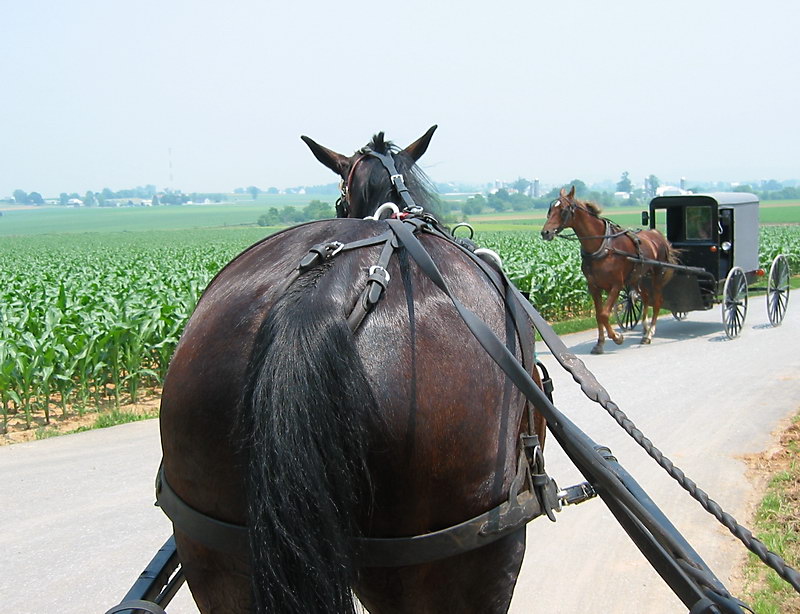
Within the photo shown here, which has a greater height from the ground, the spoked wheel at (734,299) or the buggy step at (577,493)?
the buggy step at (577,493)

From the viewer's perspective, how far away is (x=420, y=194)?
330 cm

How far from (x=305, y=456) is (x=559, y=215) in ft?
33.9

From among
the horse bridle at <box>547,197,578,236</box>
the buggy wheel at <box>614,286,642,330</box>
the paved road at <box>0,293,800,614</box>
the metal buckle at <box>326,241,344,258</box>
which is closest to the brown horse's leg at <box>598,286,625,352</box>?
the horse bridle at <box>547,197,578,236</box>

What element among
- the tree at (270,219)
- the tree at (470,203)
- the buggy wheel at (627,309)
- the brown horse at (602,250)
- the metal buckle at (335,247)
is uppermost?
the metal buckle at (335,247)

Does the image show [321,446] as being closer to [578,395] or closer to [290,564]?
[290,564]

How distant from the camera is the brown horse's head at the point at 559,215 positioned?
37.9 ft

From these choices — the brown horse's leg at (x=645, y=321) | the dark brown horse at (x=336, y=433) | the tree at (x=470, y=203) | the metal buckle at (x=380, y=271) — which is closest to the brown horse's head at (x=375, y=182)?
the dark brown horse at (x=336, y=433)

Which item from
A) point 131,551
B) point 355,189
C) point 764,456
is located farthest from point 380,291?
point 764,456

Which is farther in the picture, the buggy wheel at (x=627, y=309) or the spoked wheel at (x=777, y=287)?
the buggy wheel at (x=627, y=309)

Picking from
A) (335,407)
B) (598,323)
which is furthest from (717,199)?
(335,407)

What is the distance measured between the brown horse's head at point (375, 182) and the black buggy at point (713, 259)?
30.8ft

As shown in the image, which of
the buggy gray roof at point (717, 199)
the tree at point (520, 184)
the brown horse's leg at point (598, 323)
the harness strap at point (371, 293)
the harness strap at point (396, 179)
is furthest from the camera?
the tree at point (520, 184)

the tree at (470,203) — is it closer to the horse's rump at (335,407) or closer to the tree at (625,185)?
the horse's rump at (335,407)

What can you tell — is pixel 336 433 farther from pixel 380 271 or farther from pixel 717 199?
pixel 717 199
